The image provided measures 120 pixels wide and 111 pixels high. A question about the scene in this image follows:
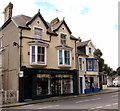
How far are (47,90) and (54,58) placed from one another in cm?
412

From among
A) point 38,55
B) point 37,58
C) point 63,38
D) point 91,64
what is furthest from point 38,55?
point 91,64

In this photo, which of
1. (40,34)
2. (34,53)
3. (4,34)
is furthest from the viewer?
(4,34)

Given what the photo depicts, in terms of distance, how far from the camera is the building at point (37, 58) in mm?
19109

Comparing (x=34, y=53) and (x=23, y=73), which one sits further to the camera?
(x=34, y=53)

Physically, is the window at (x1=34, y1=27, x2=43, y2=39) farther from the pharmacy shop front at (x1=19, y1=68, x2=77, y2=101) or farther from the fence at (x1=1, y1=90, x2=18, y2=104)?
the fence at (x1=1, y1=90, x2=18, y2=104)

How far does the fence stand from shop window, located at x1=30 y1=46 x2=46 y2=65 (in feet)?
13.3

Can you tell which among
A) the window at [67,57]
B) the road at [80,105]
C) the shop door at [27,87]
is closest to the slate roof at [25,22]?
the window at [67,57]

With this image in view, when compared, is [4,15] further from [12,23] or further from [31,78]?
[31,78]

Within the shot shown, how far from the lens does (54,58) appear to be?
71.3 feet

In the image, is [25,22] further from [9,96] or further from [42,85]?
[9,96]

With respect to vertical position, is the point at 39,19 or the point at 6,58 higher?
the point at 39,19

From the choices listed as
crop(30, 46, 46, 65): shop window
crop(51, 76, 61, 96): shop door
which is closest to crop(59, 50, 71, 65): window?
crop(51, 76, 61, 96): shop door

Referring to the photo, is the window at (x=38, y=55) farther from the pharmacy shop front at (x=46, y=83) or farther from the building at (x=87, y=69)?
the building at (x=87, y=69)

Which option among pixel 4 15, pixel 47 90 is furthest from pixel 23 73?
pixel 4 15
